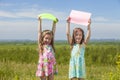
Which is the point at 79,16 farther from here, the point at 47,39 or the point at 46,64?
the point at 46,64

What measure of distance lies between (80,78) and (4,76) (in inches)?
213

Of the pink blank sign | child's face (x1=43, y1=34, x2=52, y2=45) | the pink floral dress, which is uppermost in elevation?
the pink blank sign

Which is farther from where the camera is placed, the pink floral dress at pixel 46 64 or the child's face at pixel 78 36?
the child's face at pixel 78 36

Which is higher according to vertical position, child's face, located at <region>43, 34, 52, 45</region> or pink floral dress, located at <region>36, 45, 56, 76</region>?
child's face, located at <region>43, 34, 52, 45</region>

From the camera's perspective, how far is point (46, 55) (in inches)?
344

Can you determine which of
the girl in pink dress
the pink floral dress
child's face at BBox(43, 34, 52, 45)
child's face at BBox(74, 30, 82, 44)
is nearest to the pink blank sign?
child's face at BBox(74, 30, 82, 44)

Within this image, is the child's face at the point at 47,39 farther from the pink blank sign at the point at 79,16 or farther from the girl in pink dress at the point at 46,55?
the pink blank sign at the point at 79,16

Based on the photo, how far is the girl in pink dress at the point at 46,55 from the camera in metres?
8.67

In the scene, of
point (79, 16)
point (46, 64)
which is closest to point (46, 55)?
point (46, 64)

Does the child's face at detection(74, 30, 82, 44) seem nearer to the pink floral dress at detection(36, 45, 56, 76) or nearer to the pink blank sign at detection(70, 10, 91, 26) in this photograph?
the pink blank sign at detection(70, 10, 91, 26)

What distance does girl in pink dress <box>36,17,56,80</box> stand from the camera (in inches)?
341

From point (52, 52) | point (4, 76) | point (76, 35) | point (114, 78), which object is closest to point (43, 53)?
point (52, 52)

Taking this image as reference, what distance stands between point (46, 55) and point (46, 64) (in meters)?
0.20

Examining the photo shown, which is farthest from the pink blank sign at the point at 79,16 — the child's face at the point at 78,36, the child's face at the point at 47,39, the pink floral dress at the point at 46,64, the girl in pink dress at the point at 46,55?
the pink floral dress at the point at 46,64
